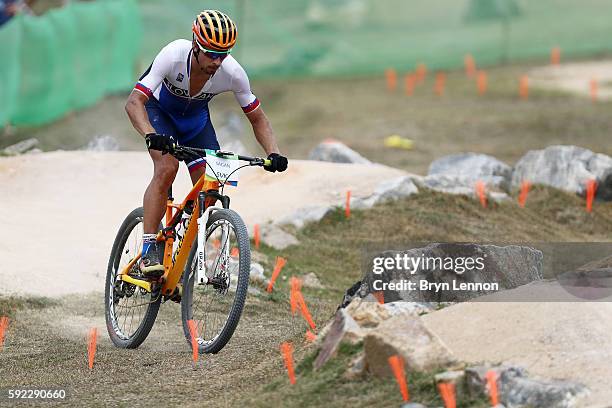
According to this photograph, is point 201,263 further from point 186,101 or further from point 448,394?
point 448,394

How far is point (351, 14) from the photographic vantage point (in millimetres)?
27109

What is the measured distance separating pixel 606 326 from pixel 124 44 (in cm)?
1745

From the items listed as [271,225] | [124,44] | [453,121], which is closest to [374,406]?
[271,225]

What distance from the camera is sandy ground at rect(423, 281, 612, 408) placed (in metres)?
6.26

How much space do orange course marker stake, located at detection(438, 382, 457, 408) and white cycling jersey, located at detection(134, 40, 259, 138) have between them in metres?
2.78

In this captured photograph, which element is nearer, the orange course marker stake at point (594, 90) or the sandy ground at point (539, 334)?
the sandy ground at point (539, 334)

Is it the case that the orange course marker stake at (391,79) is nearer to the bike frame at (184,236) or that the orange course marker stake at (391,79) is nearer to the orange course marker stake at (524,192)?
the orange course marker stake at (524,192)

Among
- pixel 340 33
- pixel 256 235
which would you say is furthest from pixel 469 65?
pixel 256 235

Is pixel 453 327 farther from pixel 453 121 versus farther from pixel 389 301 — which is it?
pixel 453 121

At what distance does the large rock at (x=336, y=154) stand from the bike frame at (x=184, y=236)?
25.0 ft

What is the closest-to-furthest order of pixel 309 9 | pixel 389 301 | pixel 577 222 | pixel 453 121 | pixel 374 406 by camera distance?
pixel 374 406 → pixel 389 301 → pixel 577 222 → pixel 453 121 → pixel 309 9

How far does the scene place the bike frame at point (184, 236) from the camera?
7855mm

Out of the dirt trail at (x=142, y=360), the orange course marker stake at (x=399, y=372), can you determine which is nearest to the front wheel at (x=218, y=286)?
the dirt trail at (x=142, y=360)

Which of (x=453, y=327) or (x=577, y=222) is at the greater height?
(x=453, y=327)
